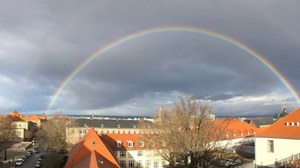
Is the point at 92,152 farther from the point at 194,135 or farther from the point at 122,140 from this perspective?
the point at 122,140

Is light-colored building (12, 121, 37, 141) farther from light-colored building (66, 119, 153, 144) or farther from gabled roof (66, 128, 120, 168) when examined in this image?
gabled roof (66, 128, 120, 168)

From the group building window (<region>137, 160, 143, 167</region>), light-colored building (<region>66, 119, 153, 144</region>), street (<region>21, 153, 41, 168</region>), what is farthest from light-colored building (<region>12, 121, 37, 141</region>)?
building window (<region>137, 160, 143, 167</region>)

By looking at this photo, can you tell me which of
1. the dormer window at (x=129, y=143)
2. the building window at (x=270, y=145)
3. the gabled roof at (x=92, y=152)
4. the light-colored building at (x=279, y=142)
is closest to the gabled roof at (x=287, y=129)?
the light-colored building at (x=279, y=142)

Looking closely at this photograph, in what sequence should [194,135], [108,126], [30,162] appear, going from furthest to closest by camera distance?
[108,126] < [30,162] < [194,135]

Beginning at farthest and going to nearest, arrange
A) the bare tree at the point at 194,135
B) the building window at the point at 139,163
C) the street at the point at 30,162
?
the building window at the point at 139,163 < the street at the point at 30,162 < the bare tree at the point at 194,135

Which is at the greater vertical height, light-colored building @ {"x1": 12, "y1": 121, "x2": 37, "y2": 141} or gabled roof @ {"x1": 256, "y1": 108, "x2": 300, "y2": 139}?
gabled roof @ {"x1": 256, "y1": 108, "x2": 300, "y2": 139}

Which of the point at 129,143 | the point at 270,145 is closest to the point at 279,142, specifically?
the point at 270,145

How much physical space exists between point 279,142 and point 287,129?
7.62ft

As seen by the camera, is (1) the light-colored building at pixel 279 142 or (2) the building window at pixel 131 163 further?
(2) the building window at pixel 131 163

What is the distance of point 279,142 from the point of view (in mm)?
38812

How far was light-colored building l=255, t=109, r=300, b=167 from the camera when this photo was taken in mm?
37312

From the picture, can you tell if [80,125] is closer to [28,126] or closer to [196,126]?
[28,126]

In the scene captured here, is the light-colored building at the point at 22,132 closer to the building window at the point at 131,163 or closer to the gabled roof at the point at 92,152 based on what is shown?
the building window at the point at 131,163

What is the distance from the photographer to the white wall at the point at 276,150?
1460 inches
